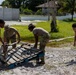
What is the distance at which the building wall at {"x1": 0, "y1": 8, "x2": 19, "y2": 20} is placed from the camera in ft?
154

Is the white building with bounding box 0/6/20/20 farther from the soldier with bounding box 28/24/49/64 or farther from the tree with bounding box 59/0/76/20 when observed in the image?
the soldier with bounding box 28/24/49/64

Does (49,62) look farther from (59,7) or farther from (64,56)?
(59,7)

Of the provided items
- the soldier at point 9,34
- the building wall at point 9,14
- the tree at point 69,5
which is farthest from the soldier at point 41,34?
the tree at point 69,5

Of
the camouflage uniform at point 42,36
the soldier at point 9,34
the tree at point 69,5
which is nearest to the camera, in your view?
the camouflage uniform at point 42,36

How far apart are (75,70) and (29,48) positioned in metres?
2.16

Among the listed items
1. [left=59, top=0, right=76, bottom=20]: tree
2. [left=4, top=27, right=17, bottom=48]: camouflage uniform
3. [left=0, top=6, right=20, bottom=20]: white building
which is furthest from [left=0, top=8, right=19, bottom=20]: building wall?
[left=4, top=27, right=17, bottom=48]: camouflage uniform

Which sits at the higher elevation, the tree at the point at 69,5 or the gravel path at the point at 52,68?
the gravel path at the point at 52,68

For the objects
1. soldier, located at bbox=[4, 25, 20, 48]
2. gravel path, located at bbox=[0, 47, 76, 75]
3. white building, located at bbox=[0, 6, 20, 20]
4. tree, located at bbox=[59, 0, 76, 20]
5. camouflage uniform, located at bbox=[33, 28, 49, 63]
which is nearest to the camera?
gravel path, located at bbox=[0, 47, 76, 75]

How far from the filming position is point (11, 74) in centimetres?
1005

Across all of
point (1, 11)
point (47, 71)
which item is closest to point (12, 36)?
point (47, 71)

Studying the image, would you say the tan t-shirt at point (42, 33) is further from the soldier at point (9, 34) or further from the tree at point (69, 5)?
the tree at point (69, 5)

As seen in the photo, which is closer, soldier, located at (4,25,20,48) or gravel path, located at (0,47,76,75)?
gravel path, located at (0,47,76,75)

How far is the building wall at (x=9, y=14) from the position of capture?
47.0 meters

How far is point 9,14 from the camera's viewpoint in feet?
157
